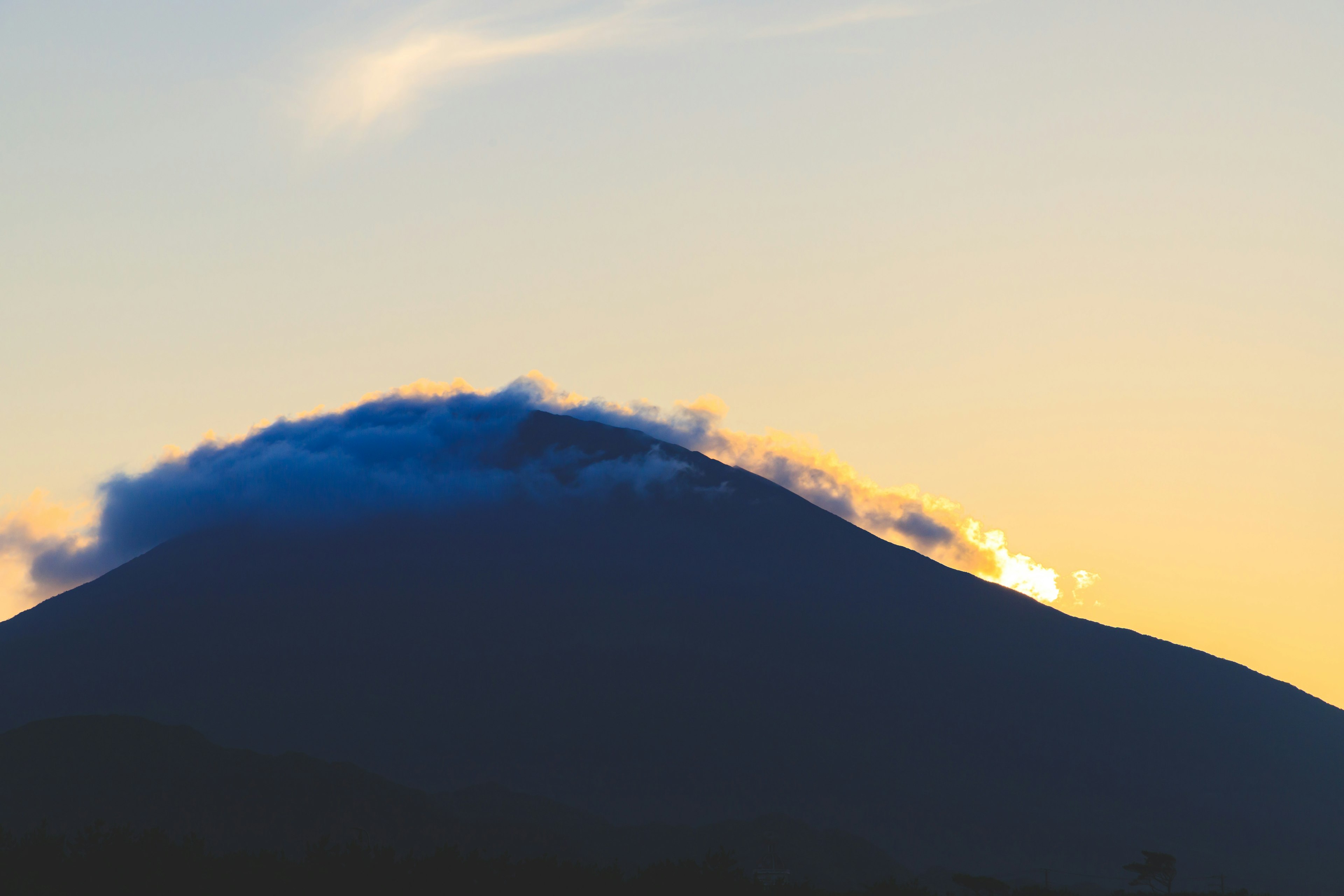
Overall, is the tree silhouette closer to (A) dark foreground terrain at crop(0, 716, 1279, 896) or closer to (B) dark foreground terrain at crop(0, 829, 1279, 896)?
(A) dark foreground terrain at crop(0, 716, 1279, 896)

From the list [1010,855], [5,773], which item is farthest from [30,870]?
[1010,855]

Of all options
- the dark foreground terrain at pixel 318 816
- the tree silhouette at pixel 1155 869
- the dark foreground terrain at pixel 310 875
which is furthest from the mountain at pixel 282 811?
the dark foreground terrain at pixel 310 875

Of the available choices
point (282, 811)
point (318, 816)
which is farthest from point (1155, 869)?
point (282, 811)

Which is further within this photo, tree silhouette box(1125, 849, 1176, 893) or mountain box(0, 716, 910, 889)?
tree silhouette box(1125, 849, 1176, 893)

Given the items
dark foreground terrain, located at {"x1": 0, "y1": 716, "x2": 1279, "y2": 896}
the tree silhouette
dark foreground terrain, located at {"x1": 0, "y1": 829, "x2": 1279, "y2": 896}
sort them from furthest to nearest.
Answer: the tree silhouette < dark foreground terrain, located at {"x1": 0, "y1": 716, "x2": 1279, "y2": 896} < dark foreground terrain, located at {"x1": 0, "y1": 829, "x2": 1279, "y2": 896}

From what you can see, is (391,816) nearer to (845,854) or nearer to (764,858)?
(764,858)

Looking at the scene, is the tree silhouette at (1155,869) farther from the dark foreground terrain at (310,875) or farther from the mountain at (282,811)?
the dark foreground terrain at (310,875)

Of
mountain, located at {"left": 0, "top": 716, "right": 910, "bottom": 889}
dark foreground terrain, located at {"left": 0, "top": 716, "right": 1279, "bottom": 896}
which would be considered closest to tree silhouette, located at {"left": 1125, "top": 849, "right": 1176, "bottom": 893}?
dark foreground terrain, located at {"left": 0, "top": 716, "right": 1279, "bottom": 896}

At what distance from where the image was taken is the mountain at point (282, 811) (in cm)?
13525

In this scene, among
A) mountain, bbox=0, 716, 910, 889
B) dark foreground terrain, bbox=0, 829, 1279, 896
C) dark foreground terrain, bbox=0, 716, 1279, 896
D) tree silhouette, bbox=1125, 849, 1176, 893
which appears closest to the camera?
dark foreground terrain, bbox=0, 829, 1279, 896

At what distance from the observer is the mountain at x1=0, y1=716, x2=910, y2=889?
135m

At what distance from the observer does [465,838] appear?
140 m

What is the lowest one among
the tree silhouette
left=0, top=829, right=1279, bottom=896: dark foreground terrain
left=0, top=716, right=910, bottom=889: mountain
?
left=0, top=829, right=1279, bottom=896: dark foreground terrain

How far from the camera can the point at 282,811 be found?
140 metres
